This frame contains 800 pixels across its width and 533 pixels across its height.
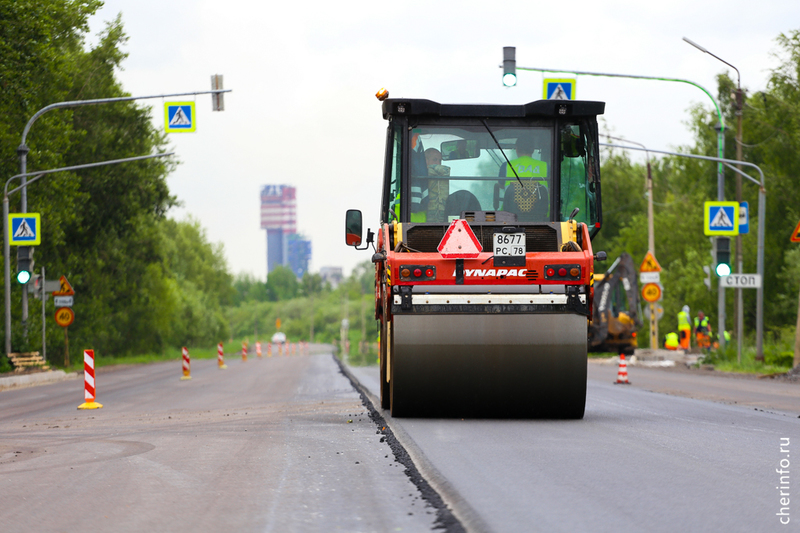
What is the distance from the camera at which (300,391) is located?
73.8 ft

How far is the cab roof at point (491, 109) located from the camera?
1276 centimetres

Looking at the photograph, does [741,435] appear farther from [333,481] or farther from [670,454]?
[333,481]

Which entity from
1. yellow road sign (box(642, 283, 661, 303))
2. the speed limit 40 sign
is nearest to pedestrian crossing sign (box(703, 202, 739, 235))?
yellow road sign (box(642, 283, 661, 303))

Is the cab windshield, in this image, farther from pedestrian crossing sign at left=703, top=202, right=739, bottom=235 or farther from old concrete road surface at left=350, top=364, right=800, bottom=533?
pedestrian crossing sign at left=703, top=202, right=739, bottom=235

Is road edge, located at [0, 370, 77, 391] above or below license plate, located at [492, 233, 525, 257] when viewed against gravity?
below

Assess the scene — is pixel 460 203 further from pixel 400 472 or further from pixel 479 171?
pixel 400 472

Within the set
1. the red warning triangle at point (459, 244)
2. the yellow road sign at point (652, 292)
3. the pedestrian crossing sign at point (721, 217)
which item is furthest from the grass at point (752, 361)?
the red warning triangle at point (459, 244)

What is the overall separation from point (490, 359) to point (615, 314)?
2606 centimetres

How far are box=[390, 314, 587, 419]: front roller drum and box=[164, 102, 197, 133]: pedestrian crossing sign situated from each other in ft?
55.4

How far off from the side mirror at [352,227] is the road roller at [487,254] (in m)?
0.01

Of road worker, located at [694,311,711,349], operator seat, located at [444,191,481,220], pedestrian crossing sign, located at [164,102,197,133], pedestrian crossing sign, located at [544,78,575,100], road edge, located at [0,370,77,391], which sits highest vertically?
pedestrian crossing sign, located at [544,78,575,100]

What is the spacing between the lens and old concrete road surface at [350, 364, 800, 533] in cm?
631

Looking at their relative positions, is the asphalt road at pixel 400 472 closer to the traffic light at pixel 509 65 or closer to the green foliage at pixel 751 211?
the traffic light at pixel 509 65

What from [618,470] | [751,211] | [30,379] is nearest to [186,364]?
[30,379]
